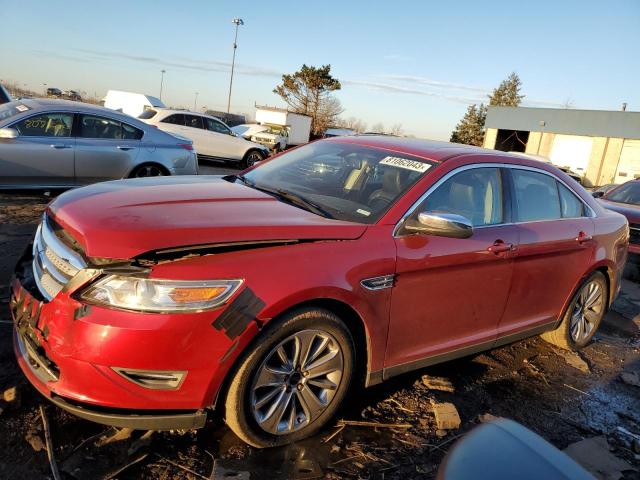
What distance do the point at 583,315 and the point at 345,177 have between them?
2.88 meters

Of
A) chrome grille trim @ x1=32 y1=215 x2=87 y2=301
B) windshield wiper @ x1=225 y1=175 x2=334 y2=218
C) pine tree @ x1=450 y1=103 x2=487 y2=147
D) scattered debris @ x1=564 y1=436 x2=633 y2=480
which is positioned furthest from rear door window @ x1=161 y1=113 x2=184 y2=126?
pine tree @ x1=450 y1=103 x2=487 y2=147

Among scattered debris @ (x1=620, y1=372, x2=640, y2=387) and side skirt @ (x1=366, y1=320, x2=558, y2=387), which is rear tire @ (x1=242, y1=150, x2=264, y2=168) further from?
scattered debris @ (x1=620, y1=372, x2=640, y2=387)

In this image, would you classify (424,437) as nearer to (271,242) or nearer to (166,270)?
(271,242)

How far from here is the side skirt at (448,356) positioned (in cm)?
304

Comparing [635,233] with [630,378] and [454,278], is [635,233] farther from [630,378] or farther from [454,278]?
[454,278]

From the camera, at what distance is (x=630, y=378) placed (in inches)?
175

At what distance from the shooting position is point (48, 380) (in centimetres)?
237

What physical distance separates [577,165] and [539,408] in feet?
114

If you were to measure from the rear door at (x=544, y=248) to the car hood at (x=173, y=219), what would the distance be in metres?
1.58

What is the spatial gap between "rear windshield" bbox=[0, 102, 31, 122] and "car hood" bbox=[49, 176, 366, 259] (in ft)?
16.3

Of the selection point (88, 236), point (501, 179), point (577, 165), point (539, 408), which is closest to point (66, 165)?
point (88, 236)

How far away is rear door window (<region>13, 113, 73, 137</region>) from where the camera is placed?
23.3 feet

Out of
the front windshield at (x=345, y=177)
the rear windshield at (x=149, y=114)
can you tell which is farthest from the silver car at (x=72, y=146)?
the rear windshield at (x=149, y=114)

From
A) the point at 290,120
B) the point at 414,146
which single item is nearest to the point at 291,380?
the point at 414,146
